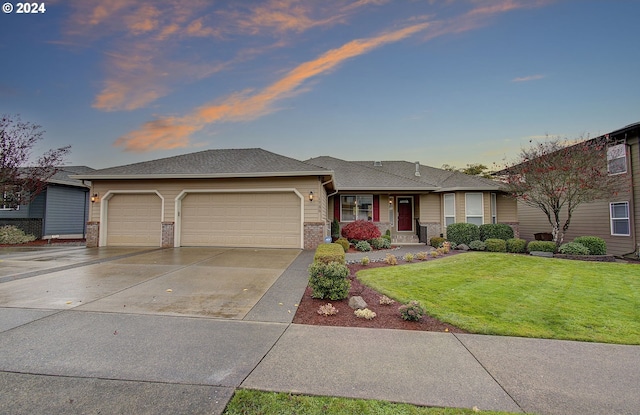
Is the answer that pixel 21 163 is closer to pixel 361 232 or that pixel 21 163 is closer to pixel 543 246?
pixel 361 232

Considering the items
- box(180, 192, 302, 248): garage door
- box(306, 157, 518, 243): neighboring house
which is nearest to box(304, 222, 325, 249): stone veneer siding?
box(180, 192, 302, 248): garage door

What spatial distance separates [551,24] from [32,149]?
925 inches

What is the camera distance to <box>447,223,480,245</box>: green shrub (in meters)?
13.6

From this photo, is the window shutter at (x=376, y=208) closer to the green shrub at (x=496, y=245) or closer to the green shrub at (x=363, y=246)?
the green shrub at (x=363, y=246)

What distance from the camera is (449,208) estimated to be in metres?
15.8

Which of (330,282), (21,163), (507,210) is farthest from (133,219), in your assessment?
(507,210)

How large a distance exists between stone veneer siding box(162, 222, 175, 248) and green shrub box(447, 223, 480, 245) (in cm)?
1285

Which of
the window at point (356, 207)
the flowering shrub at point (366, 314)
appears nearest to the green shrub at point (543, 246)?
the window at point (356, 207)

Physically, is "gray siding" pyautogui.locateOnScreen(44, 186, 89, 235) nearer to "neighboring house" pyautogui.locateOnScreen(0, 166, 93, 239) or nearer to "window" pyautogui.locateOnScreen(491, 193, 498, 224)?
"neighboring house" pyautogui.locateOnScreen(0, 166, 93, 239)

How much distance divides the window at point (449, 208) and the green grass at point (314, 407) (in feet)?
47.8

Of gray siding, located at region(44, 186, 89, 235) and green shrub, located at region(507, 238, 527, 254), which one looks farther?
gray siding, located at region(44, 186, 89, 235)

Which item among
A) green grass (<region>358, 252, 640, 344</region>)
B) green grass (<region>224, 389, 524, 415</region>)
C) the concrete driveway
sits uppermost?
the concrete driveway

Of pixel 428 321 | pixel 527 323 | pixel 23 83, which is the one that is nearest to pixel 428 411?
pixel 428 321

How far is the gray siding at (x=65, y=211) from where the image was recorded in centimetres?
1639
